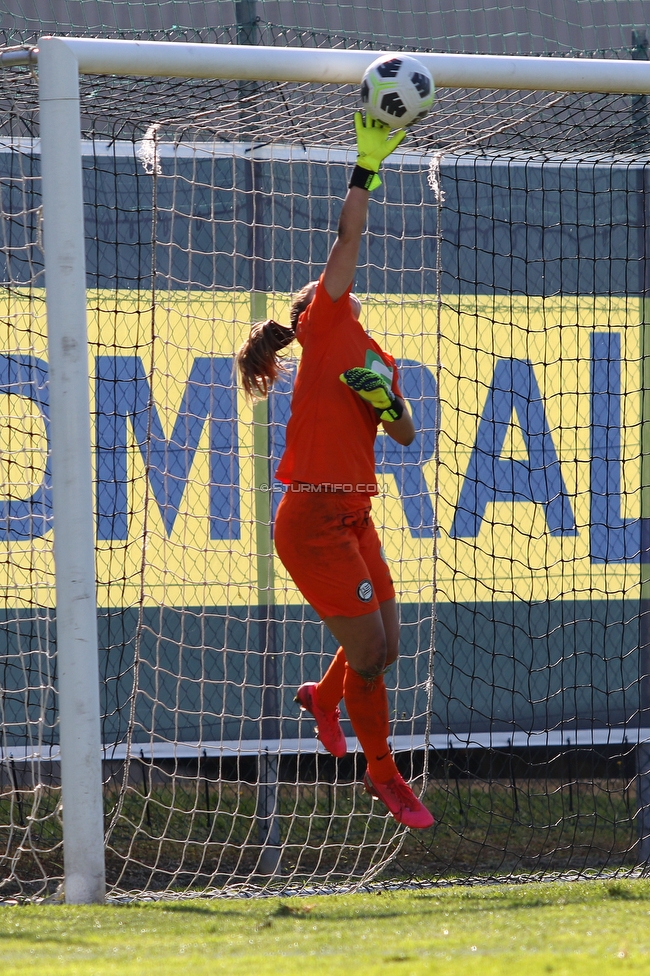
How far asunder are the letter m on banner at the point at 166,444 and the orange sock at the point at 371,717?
1.94 m

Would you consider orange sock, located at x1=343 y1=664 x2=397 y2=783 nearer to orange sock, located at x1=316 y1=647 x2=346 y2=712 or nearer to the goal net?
orange sock, located at x1=316 y1=647 x2=346 y2=712

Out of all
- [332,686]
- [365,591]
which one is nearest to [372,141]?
[365,591]

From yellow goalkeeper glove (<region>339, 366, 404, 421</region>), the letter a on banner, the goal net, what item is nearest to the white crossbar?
the goal net

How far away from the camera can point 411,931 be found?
→ 3.14 meters

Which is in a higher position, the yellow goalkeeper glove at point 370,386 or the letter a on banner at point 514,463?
the yellow goalkeeper glove at point 370,386

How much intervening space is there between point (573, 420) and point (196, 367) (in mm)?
2142

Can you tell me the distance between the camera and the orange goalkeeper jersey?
377 cm

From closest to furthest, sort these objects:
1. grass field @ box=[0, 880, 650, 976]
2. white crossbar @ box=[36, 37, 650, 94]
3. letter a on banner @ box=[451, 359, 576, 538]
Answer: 1. grass field @ box=[0, 880, 650, 976]
2. white crossbar @ box=[36, 37, 650, 94]
3. letter a on banner @ box=[451, 359, 576, 538]

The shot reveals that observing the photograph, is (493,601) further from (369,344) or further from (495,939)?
(495,939)

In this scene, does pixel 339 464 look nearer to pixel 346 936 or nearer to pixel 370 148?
pixel 370 148

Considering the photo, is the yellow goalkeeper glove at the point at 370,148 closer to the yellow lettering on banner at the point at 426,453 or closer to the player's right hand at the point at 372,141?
the player's right hand at the point at 372,141

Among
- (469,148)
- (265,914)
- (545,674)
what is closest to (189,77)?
(469,148)

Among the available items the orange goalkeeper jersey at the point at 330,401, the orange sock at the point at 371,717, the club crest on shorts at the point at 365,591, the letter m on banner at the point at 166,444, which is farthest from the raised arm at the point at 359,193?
the letter m on banner at the point at 166,444

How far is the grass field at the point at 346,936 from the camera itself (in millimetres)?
2617
